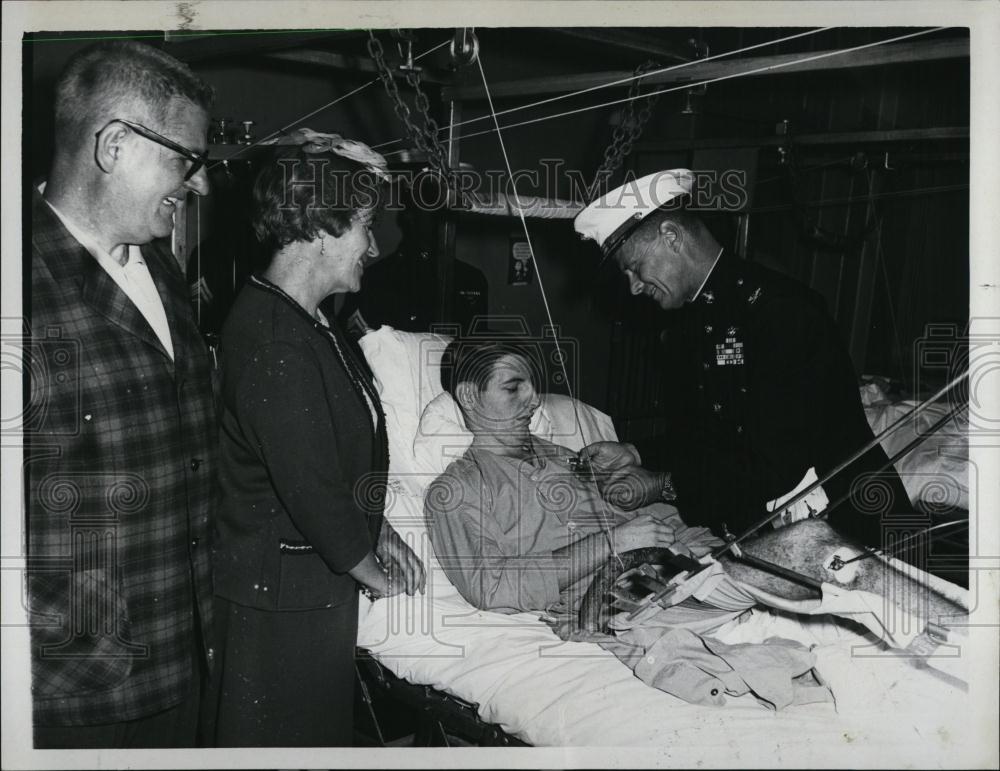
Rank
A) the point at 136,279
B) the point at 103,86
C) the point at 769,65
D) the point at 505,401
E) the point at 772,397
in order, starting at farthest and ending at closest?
the point at 505,401
the point at 772,397
the point at 769,65
the point at 136,279
the point at 103,86

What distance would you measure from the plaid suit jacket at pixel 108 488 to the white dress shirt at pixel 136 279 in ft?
0.06

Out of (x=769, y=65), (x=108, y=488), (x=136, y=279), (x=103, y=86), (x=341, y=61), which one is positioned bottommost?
(x=108, y=488)

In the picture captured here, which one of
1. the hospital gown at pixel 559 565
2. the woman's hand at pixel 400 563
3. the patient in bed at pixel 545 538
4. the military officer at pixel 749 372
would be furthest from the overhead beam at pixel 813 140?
the woman's hand at pixel 400 563

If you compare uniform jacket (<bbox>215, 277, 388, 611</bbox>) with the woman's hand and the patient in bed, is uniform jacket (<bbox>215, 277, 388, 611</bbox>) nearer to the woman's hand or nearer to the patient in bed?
the woman's hand

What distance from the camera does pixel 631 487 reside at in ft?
7.98

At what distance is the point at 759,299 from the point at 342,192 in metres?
1.15

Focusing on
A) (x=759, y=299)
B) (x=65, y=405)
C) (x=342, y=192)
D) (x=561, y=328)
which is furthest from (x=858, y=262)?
(x=65, y=405)

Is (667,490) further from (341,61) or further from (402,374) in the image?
(341,61)

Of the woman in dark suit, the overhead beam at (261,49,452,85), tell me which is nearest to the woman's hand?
the woman in dark suit

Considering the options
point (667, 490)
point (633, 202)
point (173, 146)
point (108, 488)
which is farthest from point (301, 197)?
point (667, 490)

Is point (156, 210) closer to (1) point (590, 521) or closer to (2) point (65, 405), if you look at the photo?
(2) point (65, 405)

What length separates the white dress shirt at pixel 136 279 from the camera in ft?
4.81

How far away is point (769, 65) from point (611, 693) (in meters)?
1.46

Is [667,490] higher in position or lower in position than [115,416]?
lower
